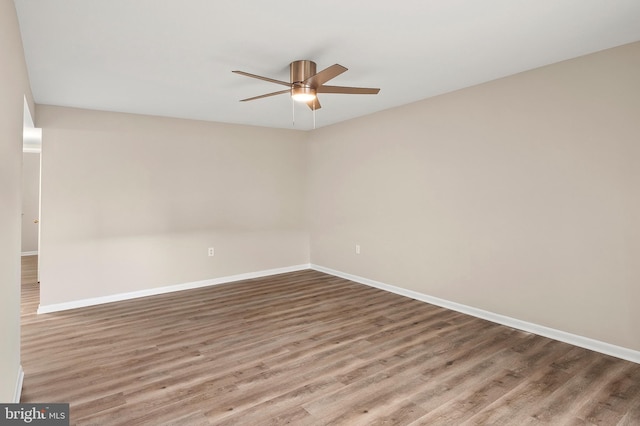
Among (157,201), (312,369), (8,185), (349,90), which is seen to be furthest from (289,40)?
(157,201)

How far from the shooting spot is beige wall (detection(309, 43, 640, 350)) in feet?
9.02

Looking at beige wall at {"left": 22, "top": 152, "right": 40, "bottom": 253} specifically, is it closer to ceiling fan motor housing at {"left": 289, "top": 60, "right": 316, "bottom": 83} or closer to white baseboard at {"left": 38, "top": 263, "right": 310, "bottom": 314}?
white baseboard at {"left": 38, "top": 263, "right": 310, "bottom": 314}

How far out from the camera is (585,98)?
2.90m

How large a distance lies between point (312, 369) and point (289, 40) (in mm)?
2397

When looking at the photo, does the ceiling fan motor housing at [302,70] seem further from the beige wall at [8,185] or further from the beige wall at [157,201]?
the beige wall at [157,201]

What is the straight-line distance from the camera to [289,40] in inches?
97.1

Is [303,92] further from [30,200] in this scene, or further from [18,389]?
Result: [30,200]

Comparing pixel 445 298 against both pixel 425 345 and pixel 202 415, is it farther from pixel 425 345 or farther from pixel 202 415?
pixel 202 415

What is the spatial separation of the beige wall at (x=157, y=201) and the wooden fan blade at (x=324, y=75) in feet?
9.02

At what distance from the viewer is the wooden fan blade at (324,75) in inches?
94.7

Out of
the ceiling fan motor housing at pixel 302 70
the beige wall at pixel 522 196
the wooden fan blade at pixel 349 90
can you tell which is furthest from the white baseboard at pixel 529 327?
the ceiling fan motor housing at pixel 302 70

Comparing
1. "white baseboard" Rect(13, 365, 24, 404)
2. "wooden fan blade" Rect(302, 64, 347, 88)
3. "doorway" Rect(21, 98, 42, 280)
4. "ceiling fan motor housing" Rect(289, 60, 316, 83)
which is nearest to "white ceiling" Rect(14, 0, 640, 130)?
"ceiling fan motor housing" Rect(289, 60, 316, 83)

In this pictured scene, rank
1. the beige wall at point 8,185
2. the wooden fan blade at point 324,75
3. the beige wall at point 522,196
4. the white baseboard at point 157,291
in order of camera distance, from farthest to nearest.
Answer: the white baseboard at point 157,291
the beige wall at point 522,196
the wooden fan blade at point 324,75
the beige wall at point 8,185

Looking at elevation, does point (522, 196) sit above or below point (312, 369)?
above
